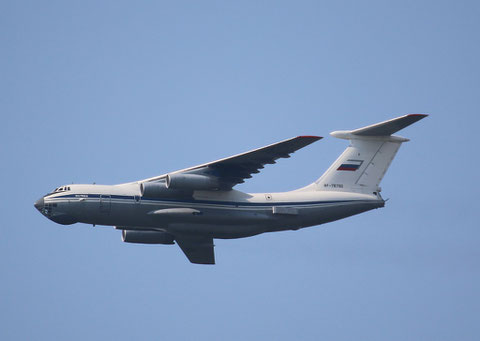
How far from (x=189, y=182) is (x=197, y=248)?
9.25ft

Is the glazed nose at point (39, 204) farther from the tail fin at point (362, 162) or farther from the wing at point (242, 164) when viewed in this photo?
the tail fin at point (362, 162)

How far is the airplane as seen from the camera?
698 inches

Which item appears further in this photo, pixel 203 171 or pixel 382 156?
pixel 382 156

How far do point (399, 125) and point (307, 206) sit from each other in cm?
274

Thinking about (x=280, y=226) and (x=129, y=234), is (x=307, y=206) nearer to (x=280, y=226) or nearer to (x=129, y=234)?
(x=280, y=226)

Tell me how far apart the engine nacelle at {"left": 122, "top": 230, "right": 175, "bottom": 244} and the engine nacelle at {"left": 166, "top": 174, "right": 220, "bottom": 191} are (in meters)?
2.25

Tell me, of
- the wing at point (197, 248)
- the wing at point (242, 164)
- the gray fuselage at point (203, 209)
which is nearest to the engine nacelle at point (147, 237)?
the wing at point (197, 248)

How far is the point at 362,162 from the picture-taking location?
19219 millimetres

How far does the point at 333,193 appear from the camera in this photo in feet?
62.0

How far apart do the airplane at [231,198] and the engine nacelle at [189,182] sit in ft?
0.07

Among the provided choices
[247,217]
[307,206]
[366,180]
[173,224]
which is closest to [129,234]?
[173,224]

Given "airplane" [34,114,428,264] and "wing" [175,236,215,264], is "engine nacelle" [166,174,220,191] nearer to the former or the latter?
"airplane" [34,114,428,264]

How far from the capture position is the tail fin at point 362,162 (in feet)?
62.6

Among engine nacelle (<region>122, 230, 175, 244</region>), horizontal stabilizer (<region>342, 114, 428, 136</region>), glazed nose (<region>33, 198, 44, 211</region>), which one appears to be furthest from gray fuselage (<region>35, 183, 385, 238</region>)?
horizontal stabilizer (<region>342, 114, 428, 136</region>)
